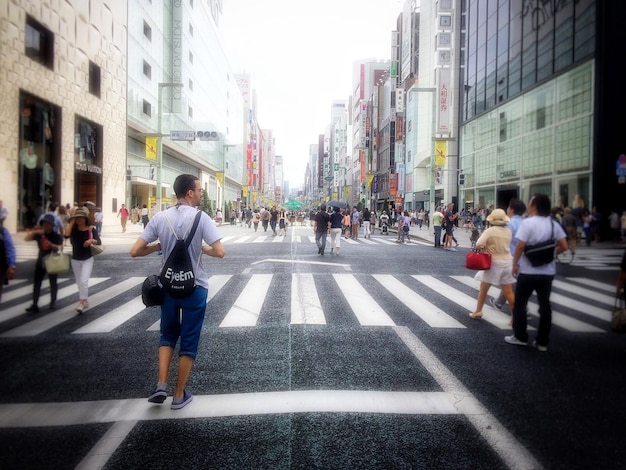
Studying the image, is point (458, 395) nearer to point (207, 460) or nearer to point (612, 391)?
point (612, 391)

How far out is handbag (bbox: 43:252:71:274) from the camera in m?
6.36

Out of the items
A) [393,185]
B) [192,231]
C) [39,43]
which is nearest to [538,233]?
[192,231]

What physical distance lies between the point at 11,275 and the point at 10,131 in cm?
139

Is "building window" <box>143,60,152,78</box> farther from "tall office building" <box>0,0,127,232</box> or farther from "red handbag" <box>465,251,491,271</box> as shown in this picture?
"red handbag" <box>465,251,491,271</box>

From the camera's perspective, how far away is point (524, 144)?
2875mm

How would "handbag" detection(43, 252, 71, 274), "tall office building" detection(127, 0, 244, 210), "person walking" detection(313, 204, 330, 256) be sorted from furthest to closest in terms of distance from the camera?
"tall office building" detection(127, 0, 244, 210), "person walking" detection(313, 204, 330, 256), "handbag" detection(43, 252, 71, 274)

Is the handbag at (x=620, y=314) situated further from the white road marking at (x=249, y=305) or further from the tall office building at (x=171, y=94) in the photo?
the tall office building at (x=171, y=94)

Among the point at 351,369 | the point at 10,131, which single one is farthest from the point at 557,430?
the point at 10,131

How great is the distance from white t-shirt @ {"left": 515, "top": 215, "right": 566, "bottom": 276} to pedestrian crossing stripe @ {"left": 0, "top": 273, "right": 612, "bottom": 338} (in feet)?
0.87

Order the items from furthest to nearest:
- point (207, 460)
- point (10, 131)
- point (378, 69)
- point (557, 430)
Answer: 1. point (378, 69)
2. point (557, 430)
3. point (207, 460)
4. point (10, 131)

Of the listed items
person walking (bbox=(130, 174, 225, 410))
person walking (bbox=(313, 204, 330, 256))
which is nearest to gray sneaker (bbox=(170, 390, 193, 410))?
person walking (bbox=(130, 174, 225, 410))

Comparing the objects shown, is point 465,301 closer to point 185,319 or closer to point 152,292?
point 185,319

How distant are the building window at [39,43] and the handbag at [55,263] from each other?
402 centimetres

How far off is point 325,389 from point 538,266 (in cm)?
275
